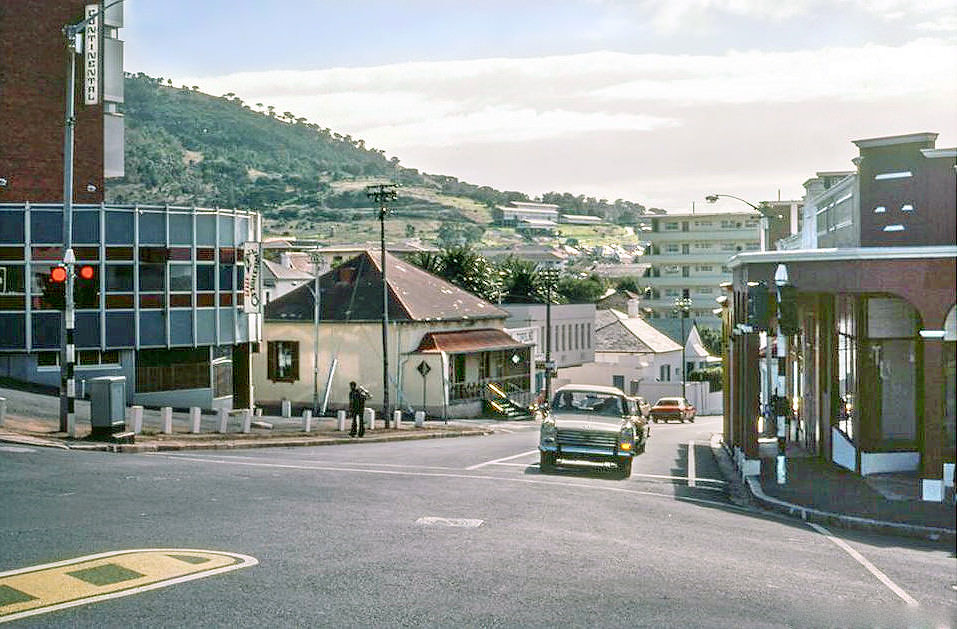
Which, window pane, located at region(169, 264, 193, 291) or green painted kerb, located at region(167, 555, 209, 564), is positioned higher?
window pane, located at region(169, 264, 193, 291)

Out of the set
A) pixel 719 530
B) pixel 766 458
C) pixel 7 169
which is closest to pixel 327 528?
pixel 719 530

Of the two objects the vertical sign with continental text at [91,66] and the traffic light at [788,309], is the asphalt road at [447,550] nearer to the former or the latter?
the traffic light at [788,309]

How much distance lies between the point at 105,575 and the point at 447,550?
154 inches

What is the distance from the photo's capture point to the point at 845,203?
25.2 m

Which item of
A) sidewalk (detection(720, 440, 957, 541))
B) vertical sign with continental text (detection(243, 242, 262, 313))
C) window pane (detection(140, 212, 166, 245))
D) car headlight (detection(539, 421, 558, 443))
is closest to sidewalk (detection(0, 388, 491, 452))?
vertical sign with continental text (detection(243, 242, 262, 313))

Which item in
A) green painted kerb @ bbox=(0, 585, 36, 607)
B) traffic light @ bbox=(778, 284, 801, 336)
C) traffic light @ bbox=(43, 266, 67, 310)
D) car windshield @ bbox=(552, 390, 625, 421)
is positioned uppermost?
traffic light @ bbox=(43, 266, 67, 310)

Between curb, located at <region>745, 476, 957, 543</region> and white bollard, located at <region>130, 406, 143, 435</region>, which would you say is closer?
curb, located at <region>745, 476, 957, 543</region>

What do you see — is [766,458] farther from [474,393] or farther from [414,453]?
[474,393]

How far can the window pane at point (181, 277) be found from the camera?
42.8 meters

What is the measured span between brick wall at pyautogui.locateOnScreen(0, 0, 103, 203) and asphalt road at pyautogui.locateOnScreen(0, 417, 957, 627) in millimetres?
26519

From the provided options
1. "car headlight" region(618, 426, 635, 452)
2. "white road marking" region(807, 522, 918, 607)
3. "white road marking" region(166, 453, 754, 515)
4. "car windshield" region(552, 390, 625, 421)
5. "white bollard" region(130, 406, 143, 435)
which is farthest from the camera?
"white bollard" region(130, 406, 143, 435)

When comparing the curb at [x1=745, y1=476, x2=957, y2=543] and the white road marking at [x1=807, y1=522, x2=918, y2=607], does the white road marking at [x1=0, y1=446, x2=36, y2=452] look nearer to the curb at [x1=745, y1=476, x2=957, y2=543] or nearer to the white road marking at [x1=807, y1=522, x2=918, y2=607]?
the curb at [x1=745, y1=476, x2=957, y2=543]

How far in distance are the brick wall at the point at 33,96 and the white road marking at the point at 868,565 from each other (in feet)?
122

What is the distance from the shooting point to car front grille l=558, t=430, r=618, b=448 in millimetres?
24453
